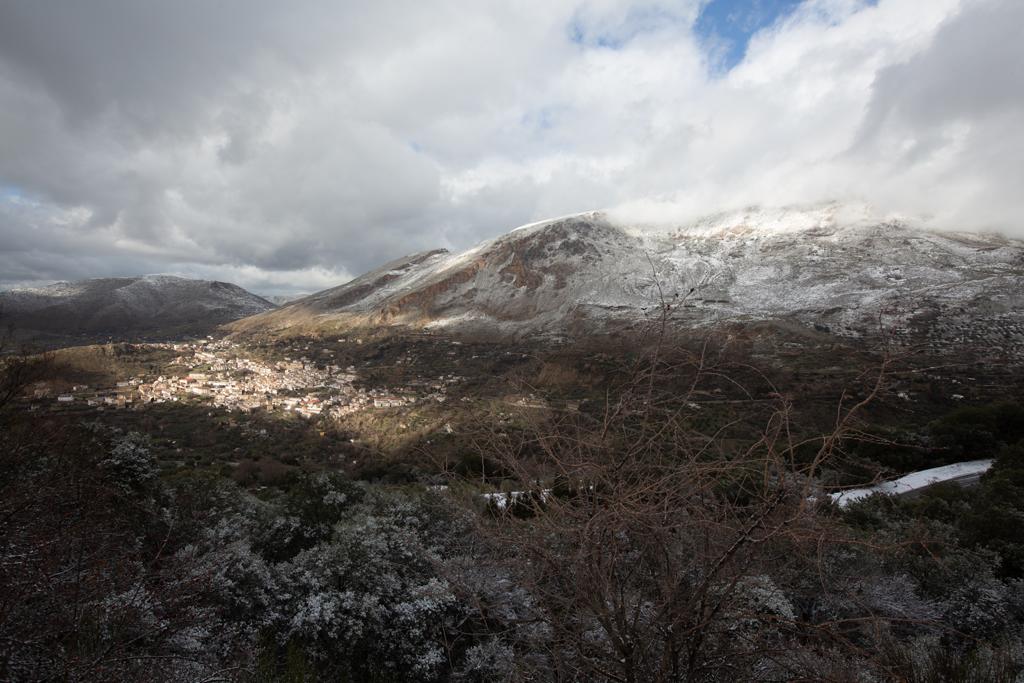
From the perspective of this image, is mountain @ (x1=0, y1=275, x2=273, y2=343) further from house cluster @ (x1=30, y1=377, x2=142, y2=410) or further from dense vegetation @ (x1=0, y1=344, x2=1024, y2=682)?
dense vegetation @ (x1=0, y1=344, x2=1024, y2=682)

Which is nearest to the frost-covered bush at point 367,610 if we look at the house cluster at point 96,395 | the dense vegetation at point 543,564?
the dense vegetation at point 543,564

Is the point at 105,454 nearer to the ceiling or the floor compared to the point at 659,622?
nearer to the floor

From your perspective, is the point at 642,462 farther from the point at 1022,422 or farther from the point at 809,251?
the point at 809,251

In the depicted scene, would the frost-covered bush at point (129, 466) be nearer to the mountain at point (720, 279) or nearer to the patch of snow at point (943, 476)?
the patch of snow at point (943, 476)

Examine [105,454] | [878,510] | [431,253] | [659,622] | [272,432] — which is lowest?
[272,432]

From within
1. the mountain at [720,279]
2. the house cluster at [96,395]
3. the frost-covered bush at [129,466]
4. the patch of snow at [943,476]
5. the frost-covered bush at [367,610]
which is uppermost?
the mountain at [720,279]

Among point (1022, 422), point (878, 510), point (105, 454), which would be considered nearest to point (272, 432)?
point (105, 454)

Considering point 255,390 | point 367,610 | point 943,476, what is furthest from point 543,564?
point 255,390
